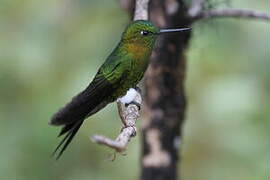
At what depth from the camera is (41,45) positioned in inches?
185

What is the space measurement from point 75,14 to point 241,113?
1366 mm

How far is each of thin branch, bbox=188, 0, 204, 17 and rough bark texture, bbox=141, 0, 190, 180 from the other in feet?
0.43

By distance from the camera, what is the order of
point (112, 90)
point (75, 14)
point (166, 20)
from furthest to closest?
1. point (75, 14)
2. point (166, 20)
3. point (112, 90)

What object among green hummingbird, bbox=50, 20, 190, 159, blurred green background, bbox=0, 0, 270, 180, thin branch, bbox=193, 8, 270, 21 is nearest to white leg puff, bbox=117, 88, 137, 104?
green hummingbird, bbox=50, 20, 190, 159

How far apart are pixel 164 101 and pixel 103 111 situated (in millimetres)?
942

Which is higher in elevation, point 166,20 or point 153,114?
point 166,20

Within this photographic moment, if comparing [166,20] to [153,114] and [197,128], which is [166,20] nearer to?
[153,114]

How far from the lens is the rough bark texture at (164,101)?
362cm

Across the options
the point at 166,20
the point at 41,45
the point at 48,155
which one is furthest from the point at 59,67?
the point at 166,20

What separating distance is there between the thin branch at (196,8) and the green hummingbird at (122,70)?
0.57 meters

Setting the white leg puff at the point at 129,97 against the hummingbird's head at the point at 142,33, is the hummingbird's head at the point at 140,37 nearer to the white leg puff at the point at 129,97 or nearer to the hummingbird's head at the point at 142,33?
the hummingbird's head at the point at 142,33

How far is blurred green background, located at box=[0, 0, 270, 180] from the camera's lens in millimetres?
4609

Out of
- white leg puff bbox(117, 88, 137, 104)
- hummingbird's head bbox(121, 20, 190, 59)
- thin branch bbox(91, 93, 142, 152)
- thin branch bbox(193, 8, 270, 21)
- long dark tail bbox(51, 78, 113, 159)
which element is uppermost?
thin branch bbox(193, 8, 270, 21)

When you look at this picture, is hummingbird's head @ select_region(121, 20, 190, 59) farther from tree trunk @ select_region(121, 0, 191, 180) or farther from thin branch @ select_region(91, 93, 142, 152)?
tree trunk @ select_region(121, 0, 191, 180)
